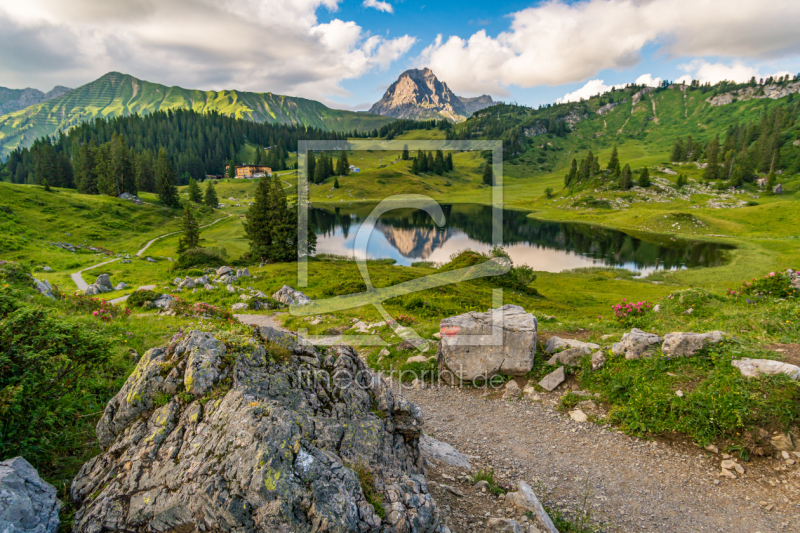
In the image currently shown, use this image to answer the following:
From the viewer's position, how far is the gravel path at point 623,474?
6754 mm

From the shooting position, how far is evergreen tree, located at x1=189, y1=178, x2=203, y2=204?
4092 inches

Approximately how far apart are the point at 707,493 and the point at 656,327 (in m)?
9.02

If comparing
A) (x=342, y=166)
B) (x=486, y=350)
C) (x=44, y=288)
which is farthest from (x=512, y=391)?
(x=342, y=166)

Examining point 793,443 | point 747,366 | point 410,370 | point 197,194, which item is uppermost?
point 197,194

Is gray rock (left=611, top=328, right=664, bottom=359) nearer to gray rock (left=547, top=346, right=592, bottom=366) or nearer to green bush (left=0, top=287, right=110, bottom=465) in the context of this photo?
gray rock (left=547, top=346, right=592, bottom=366)

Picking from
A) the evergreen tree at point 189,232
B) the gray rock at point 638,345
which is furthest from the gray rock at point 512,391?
the evergreen tree at point 189,232

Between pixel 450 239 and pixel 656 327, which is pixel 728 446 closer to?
pixel 656 327

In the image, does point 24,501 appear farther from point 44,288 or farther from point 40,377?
point 44,288

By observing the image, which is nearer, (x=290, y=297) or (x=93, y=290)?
(x=93, y=290)

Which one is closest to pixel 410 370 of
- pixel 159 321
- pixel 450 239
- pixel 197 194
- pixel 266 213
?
pixel 159 321

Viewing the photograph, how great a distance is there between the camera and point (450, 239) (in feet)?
235

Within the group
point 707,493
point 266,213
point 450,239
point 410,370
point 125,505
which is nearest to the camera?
point 125,505

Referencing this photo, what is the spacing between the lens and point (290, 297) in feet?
88.9

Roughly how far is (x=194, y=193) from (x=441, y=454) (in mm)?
117766
